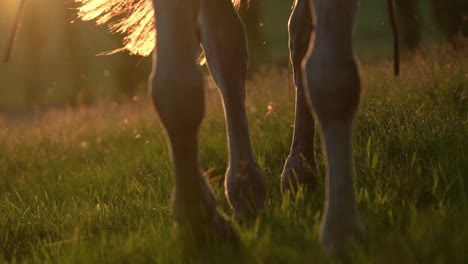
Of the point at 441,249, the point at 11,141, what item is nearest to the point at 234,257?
the point at 441,249

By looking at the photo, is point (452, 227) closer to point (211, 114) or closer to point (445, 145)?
point (445, 145)

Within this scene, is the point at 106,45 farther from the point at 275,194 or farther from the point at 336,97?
the point at 336,97

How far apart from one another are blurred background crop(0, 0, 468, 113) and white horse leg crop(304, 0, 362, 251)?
1906 millimetres

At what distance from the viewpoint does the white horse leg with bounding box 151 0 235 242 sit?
2477mm

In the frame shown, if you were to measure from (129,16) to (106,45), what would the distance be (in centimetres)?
4805

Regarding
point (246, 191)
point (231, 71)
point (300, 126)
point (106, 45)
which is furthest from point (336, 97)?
point (106, 45)

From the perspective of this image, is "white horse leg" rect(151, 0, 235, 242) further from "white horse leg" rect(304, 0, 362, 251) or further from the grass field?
"white horse leg" rect(304, 0, 362, 251)

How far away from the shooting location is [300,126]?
378cm

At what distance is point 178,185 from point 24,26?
2910 centimetres

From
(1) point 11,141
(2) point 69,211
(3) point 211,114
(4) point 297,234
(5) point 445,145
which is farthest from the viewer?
(1) point 11,141

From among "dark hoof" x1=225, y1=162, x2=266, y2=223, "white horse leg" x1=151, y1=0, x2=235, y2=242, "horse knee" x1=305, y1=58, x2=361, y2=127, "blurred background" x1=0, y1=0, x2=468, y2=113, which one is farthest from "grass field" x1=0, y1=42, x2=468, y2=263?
"blurred background" x1=0, y1=0, x2=468, y2=113

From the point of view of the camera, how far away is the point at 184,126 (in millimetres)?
2520

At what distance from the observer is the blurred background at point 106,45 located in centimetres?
1597

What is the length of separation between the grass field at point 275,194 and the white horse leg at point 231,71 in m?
0.14
